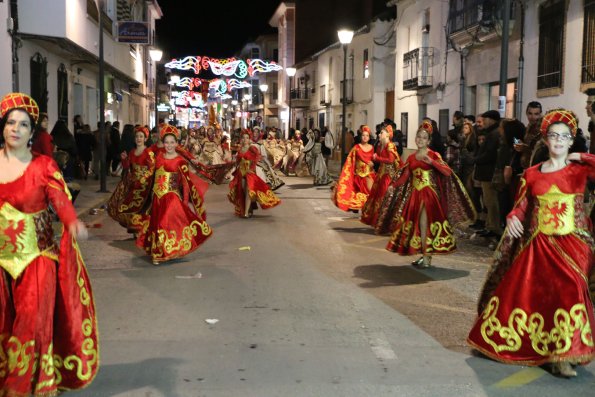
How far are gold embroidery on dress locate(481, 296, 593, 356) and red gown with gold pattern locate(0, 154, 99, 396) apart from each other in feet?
8.82

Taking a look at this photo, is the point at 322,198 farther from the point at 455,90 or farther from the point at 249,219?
the point at 455,90

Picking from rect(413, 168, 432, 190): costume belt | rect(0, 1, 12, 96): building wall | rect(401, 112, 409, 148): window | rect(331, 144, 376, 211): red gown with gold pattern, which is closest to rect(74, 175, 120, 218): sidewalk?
rect(0, 1, 12, 96): building wall

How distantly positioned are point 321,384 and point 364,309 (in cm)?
224

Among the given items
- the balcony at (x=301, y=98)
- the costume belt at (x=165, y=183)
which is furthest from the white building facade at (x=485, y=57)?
the balcony at (x=301, y=98)

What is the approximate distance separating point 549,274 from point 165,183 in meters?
5.32

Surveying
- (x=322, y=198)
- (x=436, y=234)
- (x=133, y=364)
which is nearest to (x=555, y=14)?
(x=322, y=198)

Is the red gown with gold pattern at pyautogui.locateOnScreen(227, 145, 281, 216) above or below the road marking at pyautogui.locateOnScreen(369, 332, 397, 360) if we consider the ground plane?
above

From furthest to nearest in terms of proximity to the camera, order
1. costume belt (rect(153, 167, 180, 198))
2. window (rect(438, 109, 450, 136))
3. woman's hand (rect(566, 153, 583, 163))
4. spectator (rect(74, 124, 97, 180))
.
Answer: window (rect(438, 109, 450, 136)) < spectator (rect(74, 124, 97, 180)) < costume belt (rect(153, 167, 180, 198)) < woman's hand (rect(566, 153, 583, 163))

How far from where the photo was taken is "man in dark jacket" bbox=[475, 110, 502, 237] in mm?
11492

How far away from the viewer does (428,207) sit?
8945 millimetres

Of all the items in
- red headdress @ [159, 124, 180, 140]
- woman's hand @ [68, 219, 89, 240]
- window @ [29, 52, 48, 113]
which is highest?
window @ [29, 52, 48, 113]

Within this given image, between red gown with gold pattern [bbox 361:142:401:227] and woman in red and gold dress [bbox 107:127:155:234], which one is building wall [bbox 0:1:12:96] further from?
red gown with gold pattern [bbox 361:142:401:227]

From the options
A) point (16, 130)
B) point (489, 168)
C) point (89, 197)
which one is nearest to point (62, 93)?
point (89, 197)

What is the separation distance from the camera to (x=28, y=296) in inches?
167
